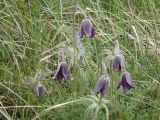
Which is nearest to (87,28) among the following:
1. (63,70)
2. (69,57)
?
(63,70)

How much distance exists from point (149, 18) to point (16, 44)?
79 cm

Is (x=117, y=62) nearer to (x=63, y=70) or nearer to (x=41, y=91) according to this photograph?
(x=63, y=70)

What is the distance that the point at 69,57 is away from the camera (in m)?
1.96

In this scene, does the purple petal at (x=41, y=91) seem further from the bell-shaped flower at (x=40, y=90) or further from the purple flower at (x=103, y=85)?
the purple flower at (x=103, y=85)

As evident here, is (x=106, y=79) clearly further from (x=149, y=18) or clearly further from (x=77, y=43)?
(x=149, y=18)

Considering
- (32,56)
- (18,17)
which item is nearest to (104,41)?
(32,56)

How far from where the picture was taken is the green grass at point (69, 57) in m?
1.79

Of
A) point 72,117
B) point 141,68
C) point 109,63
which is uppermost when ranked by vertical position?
point 109,63

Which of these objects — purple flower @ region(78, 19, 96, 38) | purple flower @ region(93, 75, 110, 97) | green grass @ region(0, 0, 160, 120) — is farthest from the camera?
green grass @ region(0, 0, 160, 120)

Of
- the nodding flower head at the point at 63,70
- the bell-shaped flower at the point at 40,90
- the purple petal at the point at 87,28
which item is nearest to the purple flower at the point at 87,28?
the purple petal at the point at 87,28

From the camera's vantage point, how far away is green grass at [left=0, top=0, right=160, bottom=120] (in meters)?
1.79

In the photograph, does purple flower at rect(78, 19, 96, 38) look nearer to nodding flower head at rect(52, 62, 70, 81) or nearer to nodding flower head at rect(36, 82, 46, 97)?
nodding flower head at rect(52, 62, 70, 81)

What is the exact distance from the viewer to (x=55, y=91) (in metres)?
1.91

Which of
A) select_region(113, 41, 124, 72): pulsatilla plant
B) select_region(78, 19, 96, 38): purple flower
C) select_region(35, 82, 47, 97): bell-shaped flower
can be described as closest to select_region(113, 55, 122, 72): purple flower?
select_region(113, 41, 124, 72): pulsatilla plant
